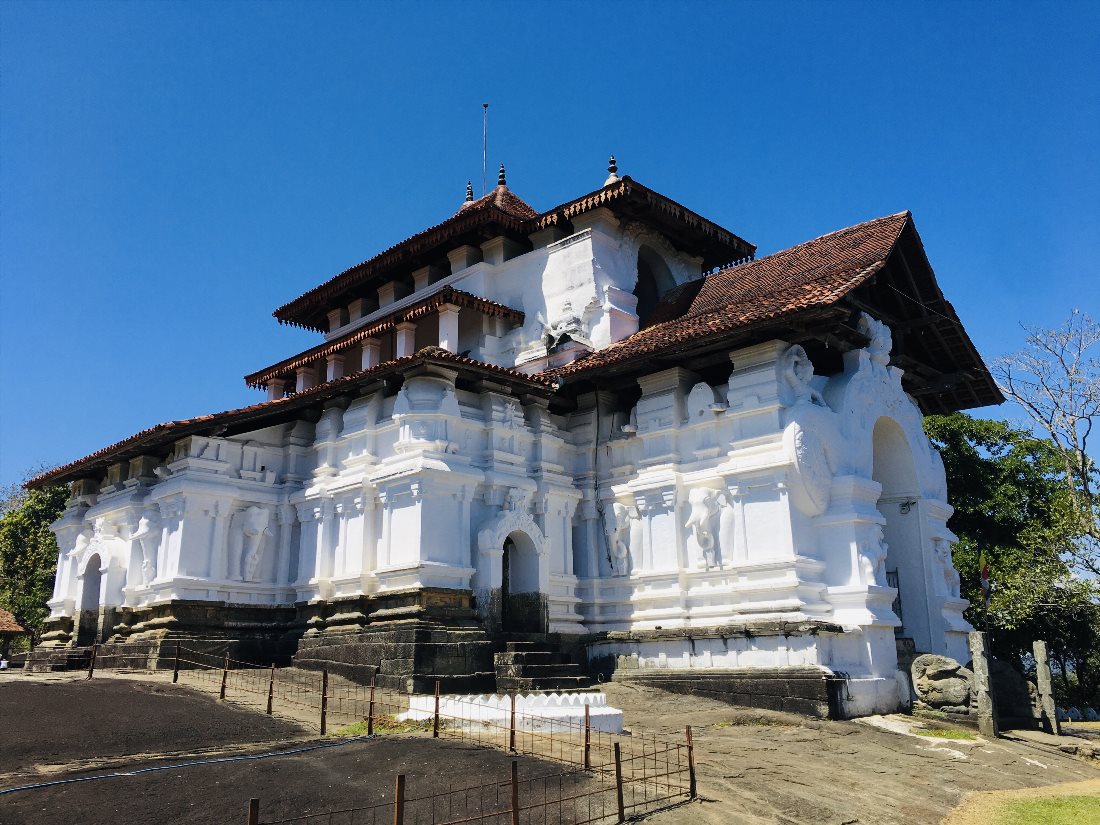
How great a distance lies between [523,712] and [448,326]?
10.5 meters

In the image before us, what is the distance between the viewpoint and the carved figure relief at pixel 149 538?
63.1 ft

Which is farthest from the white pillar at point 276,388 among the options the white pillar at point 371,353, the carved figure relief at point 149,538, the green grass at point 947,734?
the green grass at point 947,734

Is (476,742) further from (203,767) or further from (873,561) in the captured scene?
(873,561)

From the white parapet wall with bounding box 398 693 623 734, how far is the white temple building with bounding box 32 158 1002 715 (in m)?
1.47

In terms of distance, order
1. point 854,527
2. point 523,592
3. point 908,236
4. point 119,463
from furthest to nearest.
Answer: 1. point 119,463
2. point 908,236
3. point 523,592
4. point 854,527

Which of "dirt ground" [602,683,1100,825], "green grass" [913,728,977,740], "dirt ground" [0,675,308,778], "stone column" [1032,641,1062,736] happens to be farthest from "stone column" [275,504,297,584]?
"stone column" [1032,641,1062,736]

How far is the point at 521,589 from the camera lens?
18.2 metres

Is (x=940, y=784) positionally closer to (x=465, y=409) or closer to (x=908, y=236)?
(x=465, y=409)

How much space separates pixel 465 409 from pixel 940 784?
10.4 meters

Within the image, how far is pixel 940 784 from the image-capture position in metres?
11.6

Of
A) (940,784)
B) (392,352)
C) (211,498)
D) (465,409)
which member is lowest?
(940,784)

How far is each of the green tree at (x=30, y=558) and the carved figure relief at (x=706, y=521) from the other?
2627 cm

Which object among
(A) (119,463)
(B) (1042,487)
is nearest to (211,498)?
(A) (119,463)

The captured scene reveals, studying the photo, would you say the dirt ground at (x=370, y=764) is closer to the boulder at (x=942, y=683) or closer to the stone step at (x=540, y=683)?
the stone step at (x=540, y=683)
